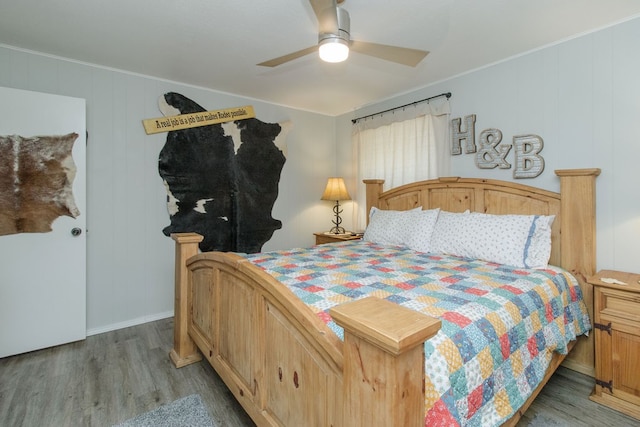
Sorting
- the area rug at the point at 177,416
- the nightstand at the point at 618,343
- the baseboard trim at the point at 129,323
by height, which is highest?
the nightstand at the point at 618,343

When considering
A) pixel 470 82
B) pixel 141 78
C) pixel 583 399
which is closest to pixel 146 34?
pixel 141 78

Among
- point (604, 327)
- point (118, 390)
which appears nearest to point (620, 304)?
point (604, 327)

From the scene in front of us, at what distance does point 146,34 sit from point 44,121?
1131 millimetres

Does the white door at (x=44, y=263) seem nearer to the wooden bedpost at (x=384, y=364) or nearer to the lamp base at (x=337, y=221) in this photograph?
the lamp base at (x=337, y=221)

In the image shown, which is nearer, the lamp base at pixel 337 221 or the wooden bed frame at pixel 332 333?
the wooden bed frame at pixel 332 333

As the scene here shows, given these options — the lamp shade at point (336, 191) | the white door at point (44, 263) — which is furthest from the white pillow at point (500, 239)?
the white door at point (44, 263)

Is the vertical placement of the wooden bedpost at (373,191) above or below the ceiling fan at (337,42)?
below

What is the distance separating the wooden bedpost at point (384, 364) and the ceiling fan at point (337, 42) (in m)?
1.41

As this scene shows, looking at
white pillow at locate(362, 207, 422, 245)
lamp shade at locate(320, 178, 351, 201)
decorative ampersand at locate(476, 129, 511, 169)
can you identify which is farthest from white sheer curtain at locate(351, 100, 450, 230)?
white pillow at locate(362, 207, 422, 245)

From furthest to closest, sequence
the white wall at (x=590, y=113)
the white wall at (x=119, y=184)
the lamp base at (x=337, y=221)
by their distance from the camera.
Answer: the lamp base at (x=337, y=221)
the white wall at (x=119, y=184)
the white wall at (x=590, y=113)

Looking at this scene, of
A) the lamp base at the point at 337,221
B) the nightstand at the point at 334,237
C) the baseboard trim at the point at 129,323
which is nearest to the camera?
the baseboard trim at the point at 129,323

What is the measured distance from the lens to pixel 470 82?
293 cm

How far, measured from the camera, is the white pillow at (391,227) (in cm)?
291

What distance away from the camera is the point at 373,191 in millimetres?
3740
